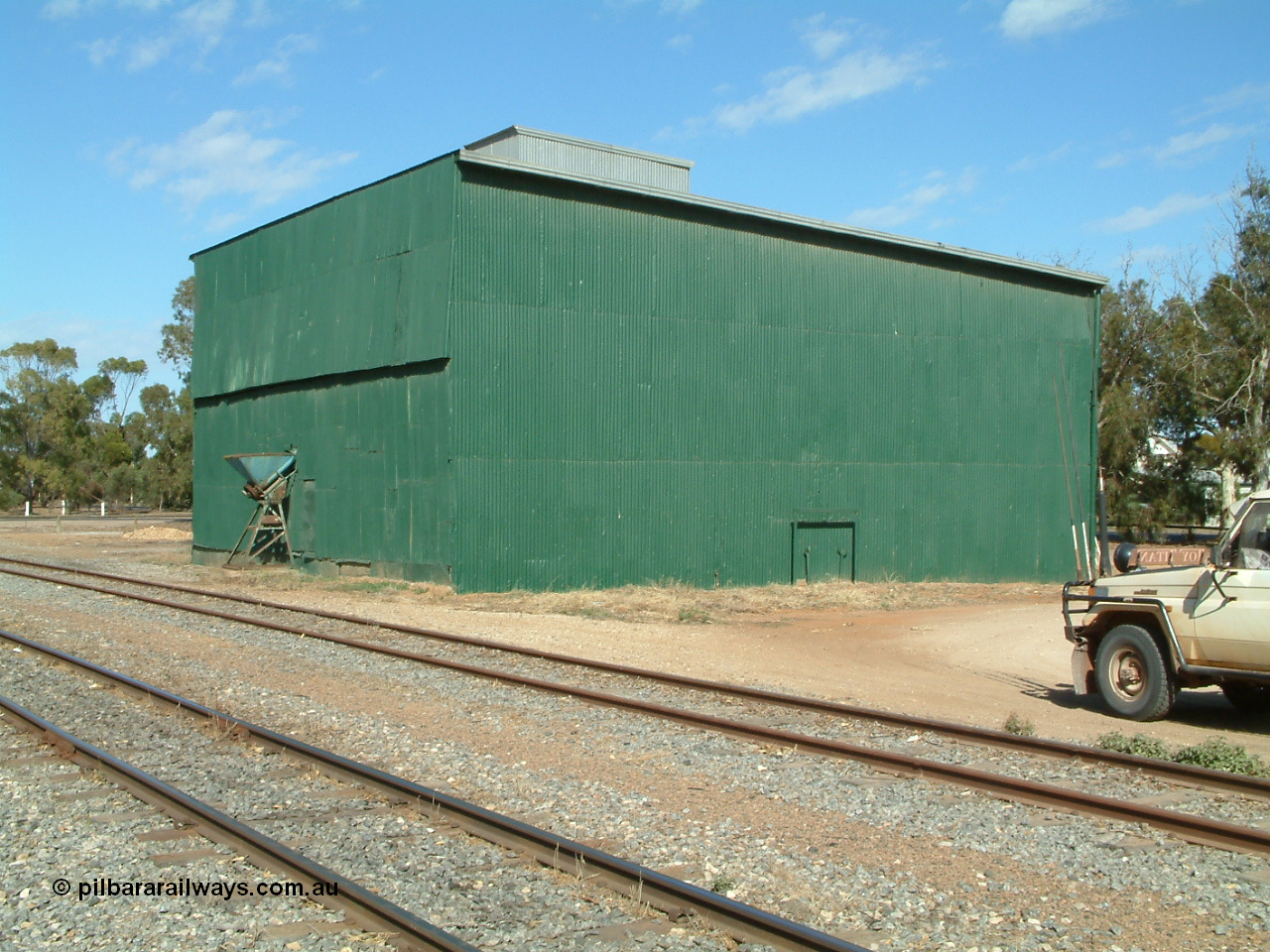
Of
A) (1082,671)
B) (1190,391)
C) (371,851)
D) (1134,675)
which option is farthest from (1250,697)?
(1190,391)

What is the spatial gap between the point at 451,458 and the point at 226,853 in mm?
17168

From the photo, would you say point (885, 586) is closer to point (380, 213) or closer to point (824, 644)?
point (824, 644)

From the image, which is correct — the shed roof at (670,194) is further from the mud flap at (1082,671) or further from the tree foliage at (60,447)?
the tree foliage at (60,447)

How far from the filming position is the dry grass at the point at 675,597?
21.6m

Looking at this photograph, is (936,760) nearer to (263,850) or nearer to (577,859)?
(577,859)

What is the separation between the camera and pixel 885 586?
1058 inches

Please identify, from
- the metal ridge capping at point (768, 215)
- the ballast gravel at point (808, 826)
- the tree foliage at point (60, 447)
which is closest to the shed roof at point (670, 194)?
the metal ridge capping at point (768, 215)

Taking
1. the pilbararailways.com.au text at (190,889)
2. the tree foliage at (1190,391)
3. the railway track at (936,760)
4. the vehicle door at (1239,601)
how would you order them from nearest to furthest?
the pilbararailways.com.au text at (190,889) → the railway track at (936,760) → the vehicle door at (1239,601) → the tree foliage at (1190,391)

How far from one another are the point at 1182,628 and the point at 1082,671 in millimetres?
1355

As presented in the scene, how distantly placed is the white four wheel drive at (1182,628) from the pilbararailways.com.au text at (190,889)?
819cm

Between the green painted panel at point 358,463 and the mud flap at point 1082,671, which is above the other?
the green painted panel at point 358,463

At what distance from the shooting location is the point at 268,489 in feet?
95.3

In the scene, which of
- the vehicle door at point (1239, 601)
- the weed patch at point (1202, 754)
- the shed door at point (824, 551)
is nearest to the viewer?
the weed patch at point (1202, 754)

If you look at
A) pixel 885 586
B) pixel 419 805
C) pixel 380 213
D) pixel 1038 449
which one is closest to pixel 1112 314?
pixel 1038 449
